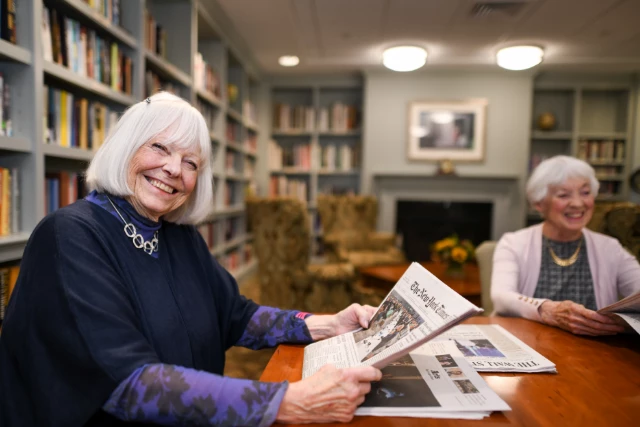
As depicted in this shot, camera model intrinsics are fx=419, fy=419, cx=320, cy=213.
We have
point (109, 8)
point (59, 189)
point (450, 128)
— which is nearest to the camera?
point (59, 189)

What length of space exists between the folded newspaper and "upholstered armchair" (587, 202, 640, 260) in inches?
41.9

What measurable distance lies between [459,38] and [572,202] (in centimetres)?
291

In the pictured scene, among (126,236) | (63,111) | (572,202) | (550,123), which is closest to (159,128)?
(126,236)

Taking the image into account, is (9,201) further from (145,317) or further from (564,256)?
(564,256)

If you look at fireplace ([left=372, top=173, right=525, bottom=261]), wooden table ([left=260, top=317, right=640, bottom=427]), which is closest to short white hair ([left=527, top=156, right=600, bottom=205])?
wooden table ([left=260, top=317, right=640, bottom=427])

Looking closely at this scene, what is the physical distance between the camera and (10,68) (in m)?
1.56

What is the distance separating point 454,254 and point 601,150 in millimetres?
3523

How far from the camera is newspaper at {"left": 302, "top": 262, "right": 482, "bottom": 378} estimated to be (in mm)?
663

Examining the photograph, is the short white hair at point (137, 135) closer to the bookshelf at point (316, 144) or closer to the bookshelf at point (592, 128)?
the bookshelf at point (316, 144)

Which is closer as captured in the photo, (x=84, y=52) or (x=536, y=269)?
(x=536, y=269)

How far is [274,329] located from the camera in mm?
1052

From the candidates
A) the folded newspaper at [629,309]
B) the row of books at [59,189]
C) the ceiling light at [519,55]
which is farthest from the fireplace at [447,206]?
the folded newspaper at [629,309]

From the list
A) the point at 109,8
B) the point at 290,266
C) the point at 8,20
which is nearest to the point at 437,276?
the point at 290,266

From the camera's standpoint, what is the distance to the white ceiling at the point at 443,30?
10.5 ft
